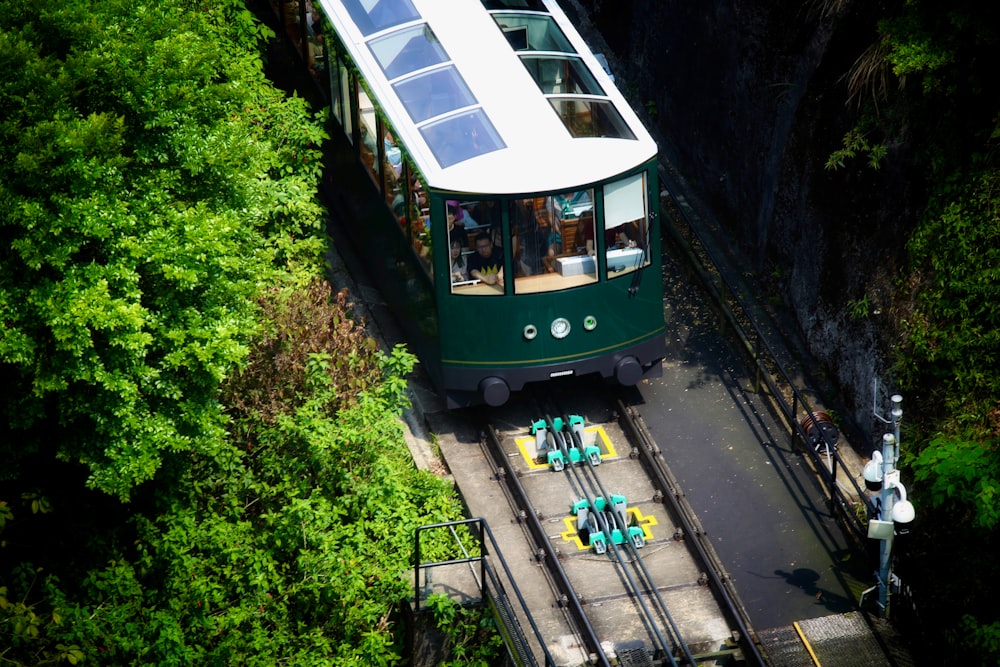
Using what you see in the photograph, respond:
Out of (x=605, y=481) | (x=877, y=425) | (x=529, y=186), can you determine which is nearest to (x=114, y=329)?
(x=529, y=186)

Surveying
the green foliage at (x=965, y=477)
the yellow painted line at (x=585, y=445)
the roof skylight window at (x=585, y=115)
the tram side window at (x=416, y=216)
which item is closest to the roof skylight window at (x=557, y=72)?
the roof skylight window at (x=585, y=115)

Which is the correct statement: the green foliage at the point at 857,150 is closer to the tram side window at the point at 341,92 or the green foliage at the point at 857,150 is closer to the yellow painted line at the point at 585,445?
the yellow painted line at the point at 585,445

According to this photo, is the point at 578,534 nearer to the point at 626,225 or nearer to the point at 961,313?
the point at 626,225

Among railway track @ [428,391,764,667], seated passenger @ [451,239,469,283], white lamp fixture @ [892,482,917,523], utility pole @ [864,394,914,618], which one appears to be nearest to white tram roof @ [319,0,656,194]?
seated passenger @ [451,239,469,283]

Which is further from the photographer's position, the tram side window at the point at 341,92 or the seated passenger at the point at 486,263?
the tram side window at the point at 341,92

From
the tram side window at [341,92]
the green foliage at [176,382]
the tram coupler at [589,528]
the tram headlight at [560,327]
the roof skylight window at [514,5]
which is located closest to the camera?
the green foliage at [176,382]

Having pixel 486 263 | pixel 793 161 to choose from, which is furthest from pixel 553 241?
pixel 793 161
